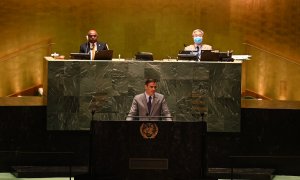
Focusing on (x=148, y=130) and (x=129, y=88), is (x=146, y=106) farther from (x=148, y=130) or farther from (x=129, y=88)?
(x=148, y=130)

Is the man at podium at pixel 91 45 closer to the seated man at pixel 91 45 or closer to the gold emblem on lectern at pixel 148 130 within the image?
the seated man at pixel 91 45

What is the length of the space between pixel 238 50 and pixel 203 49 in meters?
2.42

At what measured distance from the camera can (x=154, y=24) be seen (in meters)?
14.4

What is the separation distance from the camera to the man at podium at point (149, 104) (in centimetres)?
1042

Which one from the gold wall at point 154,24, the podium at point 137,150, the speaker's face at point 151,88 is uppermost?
the gold wall at point 154,24

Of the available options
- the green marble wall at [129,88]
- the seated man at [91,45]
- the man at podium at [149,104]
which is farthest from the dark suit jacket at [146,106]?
the seated man at [91,45]

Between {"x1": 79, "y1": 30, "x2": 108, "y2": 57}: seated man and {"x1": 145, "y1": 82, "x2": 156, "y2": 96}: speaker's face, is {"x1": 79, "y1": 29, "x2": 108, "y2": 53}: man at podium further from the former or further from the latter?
{"x1": 145, "y1": 82, "x2": 156, "y2": 96}: speaker's face

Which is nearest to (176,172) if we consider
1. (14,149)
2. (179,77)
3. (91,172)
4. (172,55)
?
(91,172)

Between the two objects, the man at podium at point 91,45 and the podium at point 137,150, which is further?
the man at podium at point 91,45

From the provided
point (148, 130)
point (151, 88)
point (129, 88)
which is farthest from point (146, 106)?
point (148, 130)

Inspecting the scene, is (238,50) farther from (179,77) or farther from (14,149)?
(14,149)

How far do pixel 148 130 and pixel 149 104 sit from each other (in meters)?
1.30

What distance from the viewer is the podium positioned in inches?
362

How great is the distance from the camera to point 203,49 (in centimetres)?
1197
